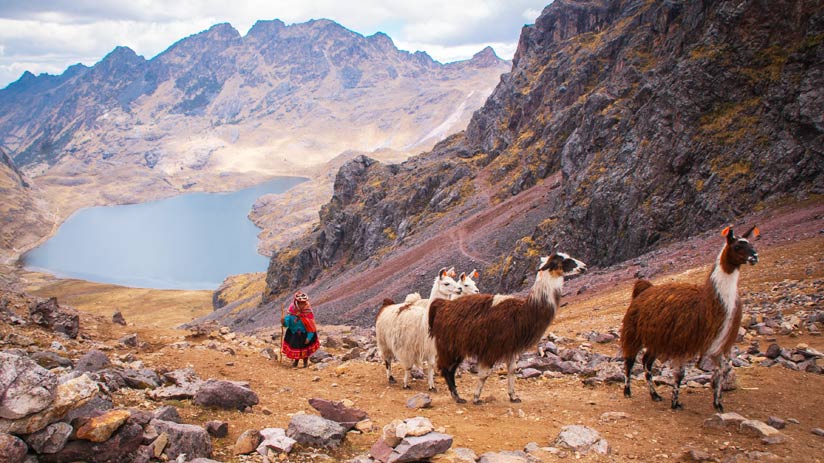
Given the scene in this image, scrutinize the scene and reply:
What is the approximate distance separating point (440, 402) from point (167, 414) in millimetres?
4785

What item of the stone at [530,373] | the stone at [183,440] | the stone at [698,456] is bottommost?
the stone at [530,373]

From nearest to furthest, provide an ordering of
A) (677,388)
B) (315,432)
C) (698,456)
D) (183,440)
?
(183,440) → (698,456) → (315,432) → (677,388)

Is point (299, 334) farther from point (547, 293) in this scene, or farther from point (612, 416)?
point (612, 416)

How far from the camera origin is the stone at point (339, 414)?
24.1 ft

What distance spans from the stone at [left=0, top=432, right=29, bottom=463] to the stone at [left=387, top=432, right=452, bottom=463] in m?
3.51

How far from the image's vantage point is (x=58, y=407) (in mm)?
4914

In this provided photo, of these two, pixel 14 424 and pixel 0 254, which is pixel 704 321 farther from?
pixel 0 254

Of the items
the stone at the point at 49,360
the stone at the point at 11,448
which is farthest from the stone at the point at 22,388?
the stone at the point at 49,360

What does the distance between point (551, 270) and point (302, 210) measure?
173 meters

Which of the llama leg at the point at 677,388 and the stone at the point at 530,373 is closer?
the llama leg at the point at 677,388

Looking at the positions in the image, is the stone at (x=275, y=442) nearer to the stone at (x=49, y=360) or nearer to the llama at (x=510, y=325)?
the llama at (x=510, y=325)

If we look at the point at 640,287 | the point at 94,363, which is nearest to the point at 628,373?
the point at 640,287

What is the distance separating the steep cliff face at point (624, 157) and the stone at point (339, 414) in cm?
2277

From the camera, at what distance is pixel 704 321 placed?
7.79m
